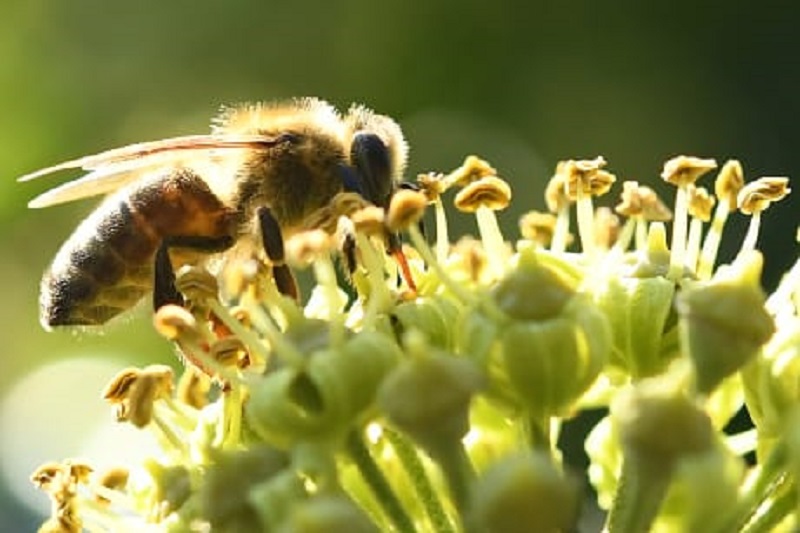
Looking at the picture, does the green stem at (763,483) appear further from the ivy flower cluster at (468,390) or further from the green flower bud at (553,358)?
the green flower bud at (553,358)

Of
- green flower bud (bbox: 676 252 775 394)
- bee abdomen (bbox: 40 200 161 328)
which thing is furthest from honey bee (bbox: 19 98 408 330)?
green flower bud (bbox: 676 252 775 394)

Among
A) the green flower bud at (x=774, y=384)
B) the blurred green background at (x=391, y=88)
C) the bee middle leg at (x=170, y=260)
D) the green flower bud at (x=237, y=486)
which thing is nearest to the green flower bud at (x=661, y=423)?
the green flower bud at (x=774, y=384)

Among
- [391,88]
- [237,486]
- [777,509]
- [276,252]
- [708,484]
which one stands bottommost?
[777,509]

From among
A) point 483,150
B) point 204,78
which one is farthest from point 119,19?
point 483,150

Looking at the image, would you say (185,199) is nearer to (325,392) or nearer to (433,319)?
(433,319)

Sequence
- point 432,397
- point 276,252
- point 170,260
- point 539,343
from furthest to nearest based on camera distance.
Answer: point 170,260, point 276,252, point 539,343, point 432,397

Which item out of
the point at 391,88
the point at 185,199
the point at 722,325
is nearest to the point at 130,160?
the point at 185,199

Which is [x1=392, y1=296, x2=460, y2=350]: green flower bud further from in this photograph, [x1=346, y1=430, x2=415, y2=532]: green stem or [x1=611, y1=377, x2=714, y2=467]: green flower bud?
[x1=611, y1=377, x2=714, y2=467]: green flower bud

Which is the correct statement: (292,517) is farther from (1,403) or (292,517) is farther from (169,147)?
(1,403)

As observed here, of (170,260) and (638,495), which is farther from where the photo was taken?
(170,260)
